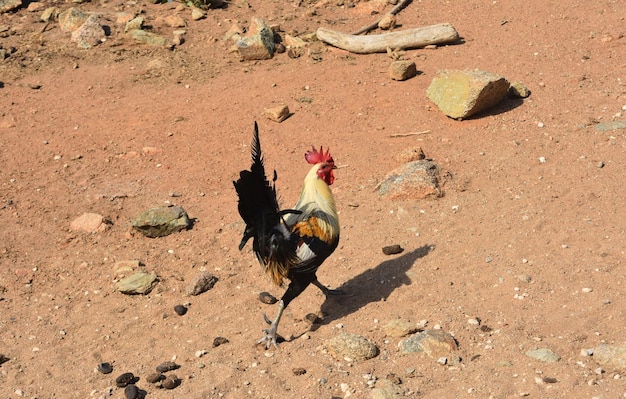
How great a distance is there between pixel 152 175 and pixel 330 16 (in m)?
5.64

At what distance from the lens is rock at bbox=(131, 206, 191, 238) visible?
29.9 ft

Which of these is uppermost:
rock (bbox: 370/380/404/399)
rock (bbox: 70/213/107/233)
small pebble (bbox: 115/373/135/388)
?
rock (bbox: 370/380/404/399)

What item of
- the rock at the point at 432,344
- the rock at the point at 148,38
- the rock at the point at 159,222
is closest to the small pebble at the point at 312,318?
the rock at the point at 432,344

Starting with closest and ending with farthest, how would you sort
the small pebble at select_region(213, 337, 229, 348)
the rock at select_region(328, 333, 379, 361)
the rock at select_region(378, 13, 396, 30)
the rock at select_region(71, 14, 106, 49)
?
1. the rock at select_region(328, 333, 379, 361)
2. the small pebble at select_region(213, 337, 229, 348)
3. the rock at select_region(378, 13, 396, 30)
4. the rock at select_region(71, 14, 106, 49)

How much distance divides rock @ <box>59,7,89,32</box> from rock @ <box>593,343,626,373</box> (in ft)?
37.2

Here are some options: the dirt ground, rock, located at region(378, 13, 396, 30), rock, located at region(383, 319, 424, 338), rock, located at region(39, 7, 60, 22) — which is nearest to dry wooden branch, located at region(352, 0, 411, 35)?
rock, located at region(378, 13, 396, 30)

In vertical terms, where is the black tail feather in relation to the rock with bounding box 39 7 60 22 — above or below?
above

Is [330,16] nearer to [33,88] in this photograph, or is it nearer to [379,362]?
[33,88]

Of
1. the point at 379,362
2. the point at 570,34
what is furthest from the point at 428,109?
the point at 379,362

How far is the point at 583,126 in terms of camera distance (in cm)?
1016

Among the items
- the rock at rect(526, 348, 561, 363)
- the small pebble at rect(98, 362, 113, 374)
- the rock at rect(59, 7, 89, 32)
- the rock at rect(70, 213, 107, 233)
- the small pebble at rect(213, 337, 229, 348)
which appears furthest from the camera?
the rock at rect(59, 7, 89, 32)

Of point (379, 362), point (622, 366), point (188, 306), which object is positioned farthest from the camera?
point (188, 306)

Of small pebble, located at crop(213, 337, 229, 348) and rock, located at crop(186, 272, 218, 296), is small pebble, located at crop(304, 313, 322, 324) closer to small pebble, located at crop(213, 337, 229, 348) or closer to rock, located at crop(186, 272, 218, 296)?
small pebble, located at crop(213, 337, 229, 348)

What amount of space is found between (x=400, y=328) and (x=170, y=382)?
2.11 metres
